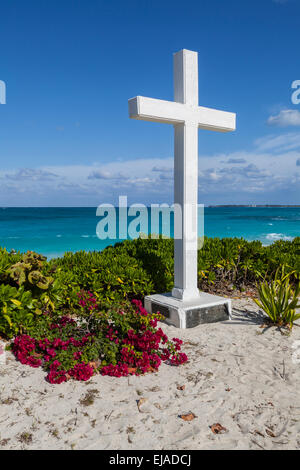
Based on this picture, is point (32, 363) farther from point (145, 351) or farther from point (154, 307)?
point (154, 307)

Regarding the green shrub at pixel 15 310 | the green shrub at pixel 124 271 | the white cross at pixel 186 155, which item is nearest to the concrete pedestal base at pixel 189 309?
the white cross at pixel 186 155

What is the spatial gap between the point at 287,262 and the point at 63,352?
4446mm

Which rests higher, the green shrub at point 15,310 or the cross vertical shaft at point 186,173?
the cross vertical shaft at point 186,173

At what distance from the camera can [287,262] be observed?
637cm

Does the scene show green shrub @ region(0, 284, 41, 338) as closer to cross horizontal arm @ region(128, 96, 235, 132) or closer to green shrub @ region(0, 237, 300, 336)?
green shrub @ region(0, 237, 300, 336)

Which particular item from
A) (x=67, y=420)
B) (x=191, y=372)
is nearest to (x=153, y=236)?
(x=191, y=372)

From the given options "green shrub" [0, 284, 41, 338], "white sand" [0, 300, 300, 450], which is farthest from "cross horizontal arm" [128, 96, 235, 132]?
"white sand" [0, 300, 300, 450]

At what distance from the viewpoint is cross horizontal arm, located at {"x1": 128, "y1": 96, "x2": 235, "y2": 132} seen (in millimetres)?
4367

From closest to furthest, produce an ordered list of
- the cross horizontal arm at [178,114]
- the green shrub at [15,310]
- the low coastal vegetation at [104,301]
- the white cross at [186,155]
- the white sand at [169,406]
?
the white sand at [169,406]
the low coastal vegetation at [104,301]
the green shrub at [15,310]
the cross horizontal arm at [178,114]
the white cross at [186,155]

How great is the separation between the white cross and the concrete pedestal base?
0.17 meters

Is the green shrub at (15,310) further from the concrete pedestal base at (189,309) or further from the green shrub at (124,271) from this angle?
the concrete pedestal base at (189,309)

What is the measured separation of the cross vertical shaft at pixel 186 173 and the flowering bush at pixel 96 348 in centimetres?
115

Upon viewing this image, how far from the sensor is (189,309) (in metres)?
4.64

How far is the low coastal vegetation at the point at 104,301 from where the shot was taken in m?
3.52
